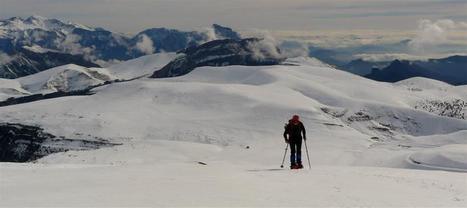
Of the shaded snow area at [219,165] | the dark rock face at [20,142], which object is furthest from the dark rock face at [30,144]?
the shaded snow area at [219,165]

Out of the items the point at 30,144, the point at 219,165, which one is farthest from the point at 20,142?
the point at 219,165

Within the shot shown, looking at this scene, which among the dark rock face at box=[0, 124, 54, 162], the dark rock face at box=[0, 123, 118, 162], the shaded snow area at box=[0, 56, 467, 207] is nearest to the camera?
the shaded snow area at box=[0, 56, 467, 207]

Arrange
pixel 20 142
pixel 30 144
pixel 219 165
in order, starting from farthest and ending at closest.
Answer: pixel 20 142
pixel 30 144
pixel 219 165

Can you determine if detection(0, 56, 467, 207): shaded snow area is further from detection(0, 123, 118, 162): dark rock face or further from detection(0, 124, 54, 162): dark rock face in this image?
detection(0, 124, 54, 162): dark rock face

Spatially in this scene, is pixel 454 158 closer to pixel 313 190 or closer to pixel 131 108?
pixel 313 190

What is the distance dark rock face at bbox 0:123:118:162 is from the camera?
14825cm

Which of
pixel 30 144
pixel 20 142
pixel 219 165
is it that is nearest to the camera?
pixel 219 165

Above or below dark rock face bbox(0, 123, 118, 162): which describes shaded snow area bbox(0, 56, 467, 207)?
above

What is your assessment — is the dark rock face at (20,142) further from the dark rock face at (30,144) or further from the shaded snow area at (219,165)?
the shaded snow area at (219,165)

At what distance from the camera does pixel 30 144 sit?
161250mm

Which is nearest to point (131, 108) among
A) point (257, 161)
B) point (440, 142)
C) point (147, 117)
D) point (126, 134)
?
point (147, 117)

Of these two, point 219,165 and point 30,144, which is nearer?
point 219,165

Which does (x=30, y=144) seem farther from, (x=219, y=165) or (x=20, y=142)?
(x=219, y=165)

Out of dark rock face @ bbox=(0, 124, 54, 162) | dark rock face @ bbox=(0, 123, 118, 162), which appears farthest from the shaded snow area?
dark rock face @ bbox=(0, 124, 54, 162)
